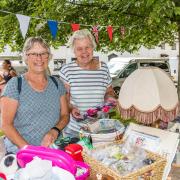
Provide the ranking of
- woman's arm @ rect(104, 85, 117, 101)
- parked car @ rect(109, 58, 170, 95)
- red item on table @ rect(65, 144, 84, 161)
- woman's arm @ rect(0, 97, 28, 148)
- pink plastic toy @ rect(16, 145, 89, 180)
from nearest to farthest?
1. pink plastic toy @ rect(16, 145, 89, 180)
2. red item on table @ rect(65, 144, 84, 161)
3. woman's arm @ rect(0, 97, 28, 148)
4. woman's arm @ rect(104, 85, 117, 101)
5. parked car @ rect(109, 58, 170, 95)

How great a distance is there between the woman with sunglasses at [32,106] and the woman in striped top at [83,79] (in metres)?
0.35

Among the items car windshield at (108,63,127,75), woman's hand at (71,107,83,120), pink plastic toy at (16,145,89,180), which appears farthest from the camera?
car windshield at (108,63,127,75)

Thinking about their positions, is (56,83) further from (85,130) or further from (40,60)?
(85,130)

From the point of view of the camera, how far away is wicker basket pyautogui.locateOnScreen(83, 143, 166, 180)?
148 centimetres

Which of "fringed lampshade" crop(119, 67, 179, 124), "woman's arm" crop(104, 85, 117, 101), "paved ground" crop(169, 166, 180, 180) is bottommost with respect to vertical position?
"paved ground" crop(169, 166, 180, 180)

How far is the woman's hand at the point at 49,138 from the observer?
198cm

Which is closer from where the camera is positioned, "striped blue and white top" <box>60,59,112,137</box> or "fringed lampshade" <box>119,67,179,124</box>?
"fringed lampshade" <box>119,67,179,124</box>

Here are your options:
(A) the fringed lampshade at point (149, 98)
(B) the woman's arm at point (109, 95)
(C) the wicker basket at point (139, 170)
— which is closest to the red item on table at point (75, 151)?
(C) the wicker basket at point (139, 170)

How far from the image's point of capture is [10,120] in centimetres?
195

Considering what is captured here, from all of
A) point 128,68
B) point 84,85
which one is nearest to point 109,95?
point 84,85

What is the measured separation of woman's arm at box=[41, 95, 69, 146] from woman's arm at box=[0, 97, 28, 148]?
13 cm

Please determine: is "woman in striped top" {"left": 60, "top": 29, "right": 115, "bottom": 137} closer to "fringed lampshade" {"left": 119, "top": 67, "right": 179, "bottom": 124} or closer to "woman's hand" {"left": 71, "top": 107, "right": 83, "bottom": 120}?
"woman's hand" {"left": 71, "top": 107, "right": 83, "bottom": 120}

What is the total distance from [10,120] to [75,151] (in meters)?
0.48

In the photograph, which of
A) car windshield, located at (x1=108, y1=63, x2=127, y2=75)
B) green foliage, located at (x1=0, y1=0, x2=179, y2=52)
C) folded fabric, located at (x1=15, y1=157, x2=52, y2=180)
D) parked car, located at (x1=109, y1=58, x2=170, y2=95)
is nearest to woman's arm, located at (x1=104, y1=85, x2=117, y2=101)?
folded fabric, located at (x1=15, y1=157, x2=52, y2=180)
